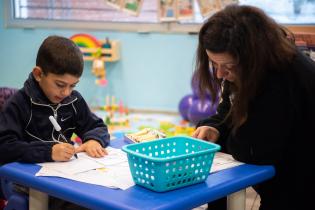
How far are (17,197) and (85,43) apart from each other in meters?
2.43

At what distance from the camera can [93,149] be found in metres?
1.46

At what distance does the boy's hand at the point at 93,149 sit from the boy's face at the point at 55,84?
18 cm

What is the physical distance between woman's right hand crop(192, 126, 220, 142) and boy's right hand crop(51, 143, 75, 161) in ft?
1.42

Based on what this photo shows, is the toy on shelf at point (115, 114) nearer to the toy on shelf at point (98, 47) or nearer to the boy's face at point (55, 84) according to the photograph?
the toy on shelf at point (98, 47)

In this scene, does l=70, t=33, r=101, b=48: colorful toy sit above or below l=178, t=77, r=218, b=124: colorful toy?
above

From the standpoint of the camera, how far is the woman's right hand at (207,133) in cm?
157

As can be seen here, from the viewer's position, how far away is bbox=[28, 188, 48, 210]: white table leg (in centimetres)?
132

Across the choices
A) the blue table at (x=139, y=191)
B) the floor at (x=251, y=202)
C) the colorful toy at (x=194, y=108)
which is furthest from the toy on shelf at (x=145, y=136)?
the colorful toy at (x=194, y=108)

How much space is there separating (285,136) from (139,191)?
0.50 metres

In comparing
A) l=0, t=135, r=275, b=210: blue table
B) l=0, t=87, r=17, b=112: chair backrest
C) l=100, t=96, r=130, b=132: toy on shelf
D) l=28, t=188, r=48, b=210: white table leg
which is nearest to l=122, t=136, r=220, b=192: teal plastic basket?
l=0, t=135, r=275, b=210: blue table

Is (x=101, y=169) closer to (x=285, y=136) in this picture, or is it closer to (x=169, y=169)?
(x=169, y=169)

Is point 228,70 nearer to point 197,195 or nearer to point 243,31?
point 243,31

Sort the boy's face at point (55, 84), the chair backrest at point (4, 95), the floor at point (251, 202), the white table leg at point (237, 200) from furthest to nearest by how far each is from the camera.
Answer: the floor at point (251, 202)
the chair backrest at point (4, 95)
the boy's face at point (55, 84)
the white table leg at point (237, 200)

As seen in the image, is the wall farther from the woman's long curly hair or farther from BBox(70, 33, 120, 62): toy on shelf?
the woman's long curly hair
